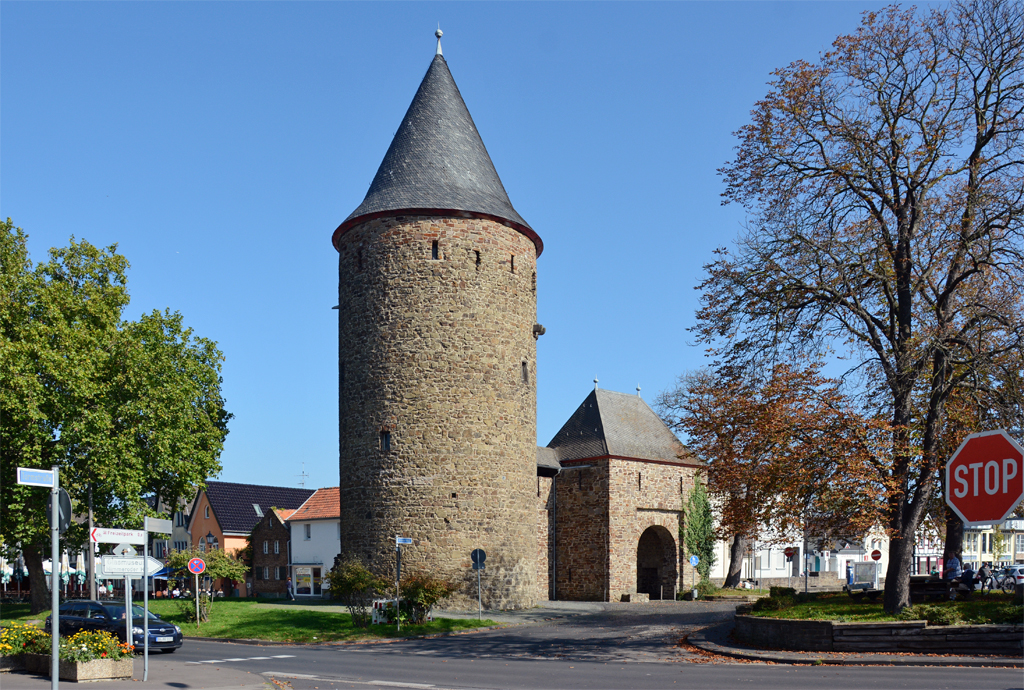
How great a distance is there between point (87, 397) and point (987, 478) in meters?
28.8

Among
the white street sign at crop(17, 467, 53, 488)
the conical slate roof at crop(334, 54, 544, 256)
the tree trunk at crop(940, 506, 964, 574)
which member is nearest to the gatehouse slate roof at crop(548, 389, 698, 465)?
the conical slate roof at crop(334, 54, 544, 256)

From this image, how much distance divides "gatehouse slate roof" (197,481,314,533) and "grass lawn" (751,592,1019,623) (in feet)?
140

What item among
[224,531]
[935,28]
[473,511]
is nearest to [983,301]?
[935,28]

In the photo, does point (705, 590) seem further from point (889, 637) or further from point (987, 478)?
point (987, 478)

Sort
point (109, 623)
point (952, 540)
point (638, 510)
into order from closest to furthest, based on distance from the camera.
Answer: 1. point (109, 623)
2. point (952, 540)
3. point (638, 510)

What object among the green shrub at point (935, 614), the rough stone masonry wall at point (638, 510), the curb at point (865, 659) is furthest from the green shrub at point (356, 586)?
the green shrub at point (935, 614)

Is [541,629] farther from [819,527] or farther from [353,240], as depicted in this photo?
[353,240]

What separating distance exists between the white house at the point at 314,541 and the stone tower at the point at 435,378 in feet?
60.7

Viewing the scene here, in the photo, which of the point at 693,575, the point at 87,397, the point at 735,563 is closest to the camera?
the point at 87,397

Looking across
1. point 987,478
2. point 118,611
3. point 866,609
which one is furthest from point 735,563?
point 987,478

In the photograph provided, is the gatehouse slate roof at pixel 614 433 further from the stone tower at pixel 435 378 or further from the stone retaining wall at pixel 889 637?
the stone retaining wall at pixel 889 637

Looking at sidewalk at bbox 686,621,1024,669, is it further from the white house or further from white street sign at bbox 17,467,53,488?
the white house

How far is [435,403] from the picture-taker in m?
29.3

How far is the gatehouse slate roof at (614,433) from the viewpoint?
39.9 m
